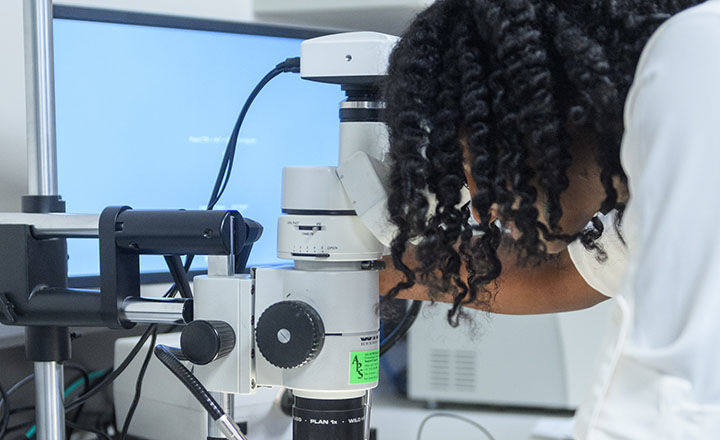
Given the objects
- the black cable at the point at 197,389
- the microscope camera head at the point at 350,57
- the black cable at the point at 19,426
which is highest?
the microscope camera head at the point at 350,57

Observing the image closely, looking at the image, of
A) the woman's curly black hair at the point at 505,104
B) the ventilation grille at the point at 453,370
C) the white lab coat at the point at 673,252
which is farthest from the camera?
the ventilation grille at the point at 453,370

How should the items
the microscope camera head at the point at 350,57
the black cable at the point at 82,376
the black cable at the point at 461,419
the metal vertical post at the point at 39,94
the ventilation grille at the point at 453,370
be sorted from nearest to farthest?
the microscope camera head at the point at 350,57 < the metal vertical post at the point at 39,94 < the black cable at the point at 82,376 < the black cable at the point at 461,419 < the ventilation grille at the point at 453,370

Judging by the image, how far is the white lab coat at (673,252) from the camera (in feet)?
1.31

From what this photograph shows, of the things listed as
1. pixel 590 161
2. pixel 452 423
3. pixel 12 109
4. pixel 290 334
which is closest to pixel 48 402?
pixel 290 334

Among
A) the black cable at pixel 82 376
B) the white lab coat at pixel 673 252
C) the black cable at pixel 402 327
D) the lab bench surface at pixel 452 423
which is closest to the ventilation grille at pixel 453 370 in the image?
the lab bench surface at pixel 452 423

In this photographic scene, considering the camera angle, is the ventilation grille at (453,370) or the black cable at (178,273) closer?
the black cable at (178,273)

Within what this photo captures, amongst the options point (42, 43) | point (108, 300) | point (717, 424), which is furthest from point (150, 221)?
point (717, 424)

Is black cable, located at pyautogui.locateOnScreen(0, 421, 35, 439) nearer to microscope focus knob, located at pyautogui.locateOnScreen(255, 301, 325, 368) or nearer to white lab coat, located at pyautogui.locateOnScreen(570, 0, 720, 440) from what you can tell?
microscope focus knob, located at pyautogui.locateOnScreen(255, 301, 325, 368)

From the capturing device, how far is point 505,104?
0.54 meters

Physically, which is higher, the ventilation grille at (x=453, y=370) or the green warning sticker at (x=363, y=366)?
the green warning sticker at (x=363, y=366)

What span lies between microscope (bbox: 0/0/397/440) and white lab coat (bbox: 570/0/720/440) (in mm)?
227

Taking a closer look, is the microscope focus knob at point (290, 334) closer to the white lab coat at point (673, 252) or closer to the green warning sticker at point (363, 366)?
the green warning sticker at point (363, 366)

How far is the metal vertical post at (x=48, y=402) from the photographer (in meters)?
0.72

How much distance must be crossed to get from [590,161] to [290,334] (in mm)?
250
